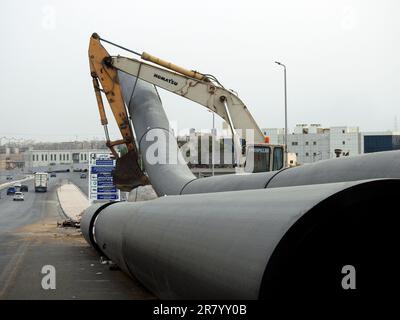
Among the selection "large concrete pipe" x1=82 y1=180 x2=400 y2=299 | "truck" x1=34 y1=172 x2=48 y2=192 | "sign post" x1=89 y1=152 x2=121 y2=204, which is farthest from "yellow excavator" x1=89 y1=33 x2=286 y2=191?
"truck" x1=34 y1=172 x2=48 y2=192

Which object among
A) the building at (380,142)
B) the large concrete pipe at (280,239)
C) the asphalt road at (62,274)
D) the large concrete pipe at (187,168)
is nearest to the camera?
the large concrete pipe at (280,239)

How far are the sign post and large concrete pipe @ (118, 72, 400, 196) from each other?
466 inches

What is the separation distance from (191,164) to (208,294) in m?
22.5

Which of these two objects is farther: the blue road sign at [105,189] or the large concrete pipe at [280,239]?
the blue road sign at [105,189]

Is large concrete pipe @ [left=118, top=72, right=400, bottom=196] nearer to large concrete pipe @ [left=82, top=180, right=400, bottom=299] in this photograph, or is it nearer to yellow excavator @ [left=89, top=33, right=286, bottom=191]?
yellow excavator @ [left=89, top=33, right=286, bottom=191]

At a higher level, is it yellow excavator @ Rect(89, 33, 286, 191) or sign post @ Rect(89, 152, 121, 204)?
yellow excavator @ Rect(89, 33, 286, 191)

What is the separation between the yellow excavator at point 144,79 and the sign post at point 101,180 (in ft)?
34.2

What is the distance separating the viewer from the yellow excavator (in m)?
21.6

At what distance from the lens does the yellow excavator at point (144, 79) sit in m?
21.6

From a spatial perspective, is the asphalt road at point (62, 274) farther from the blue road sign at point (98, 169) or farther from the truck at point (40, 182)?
the truck at point (40, 182)

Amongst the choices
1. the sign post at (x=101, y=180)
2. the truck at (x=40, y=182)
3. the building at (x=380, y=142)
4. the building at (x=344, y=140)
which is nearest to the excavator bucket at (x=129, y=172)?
the sign post at (x=101, y=180)

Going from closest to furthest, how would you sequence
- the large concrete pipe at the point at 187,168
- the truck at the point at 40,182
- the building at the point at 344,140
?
the large concrete pipe at the point at 187,168
the building at the point at 344,140
the truck at the point at 40,182

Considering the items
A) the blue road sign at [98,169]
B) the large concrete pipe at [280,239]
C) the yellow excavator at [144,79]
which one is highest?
the yellow excavator at [144,79]

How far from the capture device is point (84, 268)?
50.3 ft
